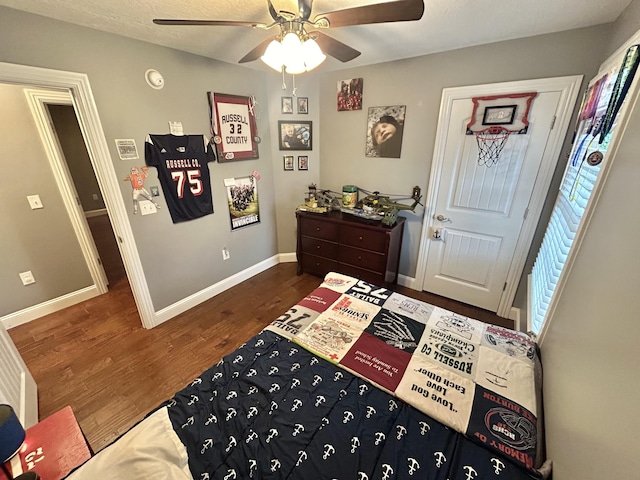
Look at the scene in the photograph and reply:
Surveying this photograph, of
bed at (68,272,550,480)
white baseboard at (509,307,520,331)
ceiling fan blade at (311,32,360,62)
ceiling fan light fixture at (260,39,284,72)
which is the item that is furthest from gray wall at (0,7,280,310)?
white baseboard at (509,307,520,331)

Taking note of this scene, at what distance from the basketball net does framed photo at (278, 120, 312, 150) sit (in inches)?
68.8

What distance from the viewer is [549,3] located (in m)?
1.43

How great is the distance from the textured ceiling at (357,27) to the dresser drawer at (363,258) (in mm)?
1839

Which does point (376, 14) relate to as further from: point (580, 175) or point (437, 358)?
point (437, 358)

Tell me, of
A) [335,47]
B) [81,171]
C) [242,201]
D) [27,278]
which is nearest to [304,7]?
[335,47]

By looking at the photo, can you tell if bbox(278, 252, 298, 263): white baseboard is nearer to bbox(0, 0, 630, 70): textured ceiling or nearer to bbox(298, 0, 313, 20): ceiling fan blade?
bbox(0, 0, 630, 70): textured ceiling

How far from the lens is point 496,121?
2.10m

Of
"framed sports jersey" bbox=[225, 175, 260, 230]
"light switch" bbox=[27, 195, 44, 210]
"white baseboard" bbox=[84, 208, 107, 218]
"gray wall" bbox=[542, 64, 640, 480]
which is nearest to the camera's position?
"gray wall" bbox=[542, 64, 640, 480]

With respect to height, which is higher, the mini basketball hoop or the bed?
the mini basketball hoop

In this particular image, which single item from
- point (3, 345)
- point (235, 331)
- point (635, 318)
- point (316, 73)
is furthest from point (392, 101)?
point (3, 345)

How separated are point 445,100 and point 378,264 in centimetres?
165

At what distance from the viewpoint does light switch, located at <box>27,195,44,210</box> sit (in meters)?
2.31

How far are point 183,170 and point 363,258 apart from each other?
6.44 ft

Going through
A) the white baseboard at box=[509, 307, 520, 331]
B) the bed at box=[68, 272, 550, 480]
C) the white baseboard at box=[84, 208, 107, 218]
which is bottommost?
the white baseboard at box=[509, 307, 520, 331]
